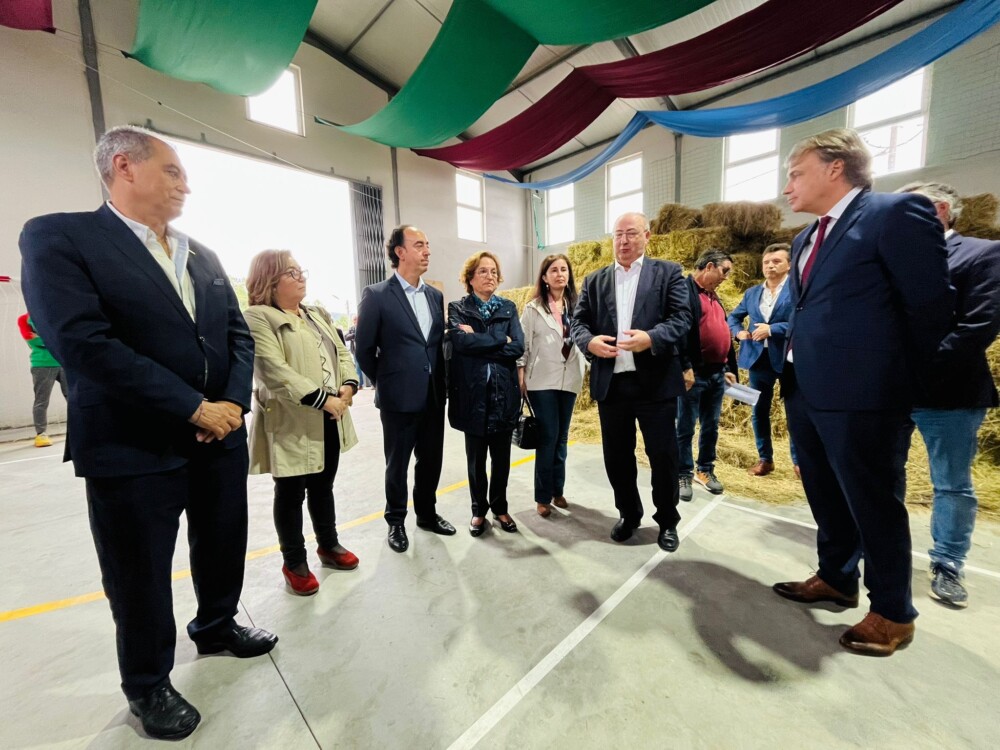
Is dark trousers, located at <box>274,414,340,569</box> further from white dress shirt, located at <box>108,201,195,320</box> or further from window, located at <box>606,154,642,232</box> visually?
window, located at <box>606,154,642,232</box>

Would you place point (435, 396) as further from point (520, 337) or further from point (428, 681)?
point (428, 681)

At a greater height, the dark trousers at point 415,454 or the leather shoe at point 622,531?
the dark trousers at point 415,454

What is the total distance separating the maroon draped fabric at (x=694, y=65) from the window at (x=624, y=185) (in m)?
3.25

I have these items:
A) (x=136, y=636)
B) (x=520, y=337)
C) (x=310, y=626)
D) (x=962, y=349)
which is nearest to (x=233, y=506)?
(x=136, y=636)

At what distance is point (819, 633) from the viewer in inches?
58.0

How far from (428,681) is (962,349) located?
2.12 metres

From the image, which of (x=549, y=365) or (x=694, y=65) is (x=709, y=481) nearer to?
(x=549, y=365)

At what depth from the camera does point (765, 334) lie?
2613 mm

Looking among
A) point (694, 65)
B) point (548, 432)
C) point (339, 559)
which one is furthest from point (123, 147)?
point (694, 65)

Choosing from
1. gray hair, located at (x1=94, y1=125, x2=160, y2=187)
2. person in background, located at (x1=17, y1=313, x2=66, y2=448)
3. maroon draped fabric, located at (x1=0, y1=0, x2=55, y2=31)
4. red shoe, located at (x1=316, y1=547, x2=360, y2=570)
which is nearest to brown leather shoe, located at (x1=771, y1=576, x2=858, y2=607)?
red shoe, located at (x1=316, y1=547, x2=360, y2=570)

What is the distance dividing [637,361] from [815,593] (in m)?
1.16

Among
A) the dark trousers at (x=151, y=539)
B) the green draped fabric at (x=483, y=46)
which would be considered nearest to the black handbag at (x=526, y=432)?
the dark trousers at (x=151, y=539)

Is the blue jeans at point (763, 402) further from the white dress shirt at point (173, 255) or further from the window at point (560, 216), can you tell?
the window at point (560, 216)

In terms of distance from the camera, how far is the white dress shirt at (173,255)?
1163 mm
